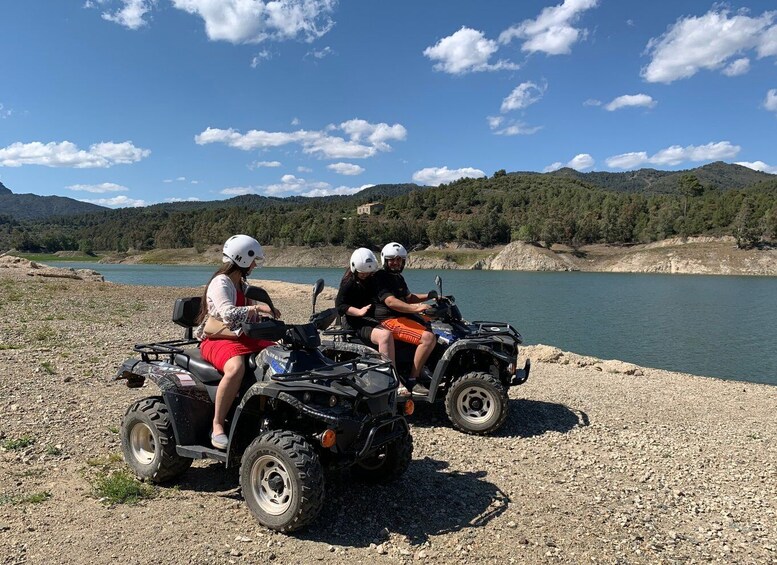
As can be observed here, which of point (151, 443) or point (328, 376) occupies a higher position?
point (328, 376)

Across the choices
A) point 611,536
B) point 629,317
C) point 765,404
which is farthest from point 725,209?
point 611,536

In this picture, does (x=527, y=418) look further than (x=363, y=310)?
Yes

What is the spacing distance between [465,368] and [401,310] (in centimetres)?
120

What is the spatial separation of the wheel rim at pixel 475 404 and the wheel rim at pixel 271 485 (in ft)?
10.4

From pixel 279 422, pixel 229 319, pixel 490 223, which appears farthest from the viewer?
pixel 490 223

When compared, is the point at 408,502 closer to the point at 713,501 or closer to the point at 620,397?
the point at 713,501

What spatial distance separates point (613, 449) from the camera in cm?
656

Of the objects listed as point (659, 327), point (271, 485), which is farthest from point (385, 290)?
point (659, 327)

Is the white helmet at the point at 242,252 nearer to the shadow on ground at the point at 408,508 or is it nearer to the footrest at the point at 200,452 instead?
the footrest at the point at 200,452

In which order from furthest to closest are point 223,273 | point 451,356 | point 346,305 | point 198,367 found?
1. point 346,305
2. point 451,356
3. point 198,367
4. point 223,273

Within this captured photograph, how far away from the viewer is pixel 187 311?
514cm

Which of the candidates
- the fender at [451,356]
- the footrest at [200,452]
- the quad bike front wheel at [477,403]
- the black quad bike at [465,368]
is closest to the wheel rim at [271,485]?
the footrest at [200,452]

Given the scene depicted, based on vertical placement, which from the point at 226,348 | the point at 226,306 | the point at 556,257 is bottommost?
the point at 226,348

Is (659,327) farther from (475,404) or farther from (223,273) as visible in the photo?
(223,273)
